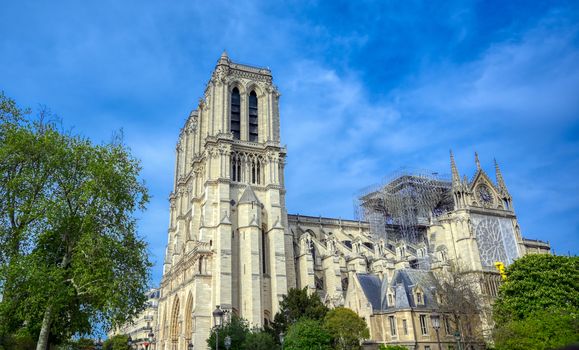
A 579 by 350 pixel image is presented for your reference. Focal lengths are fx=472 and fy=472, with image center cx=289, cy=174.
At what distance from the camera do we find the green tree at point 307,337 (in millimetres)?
30031

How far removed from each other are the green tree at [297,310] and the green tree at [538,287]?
1453 centimetres

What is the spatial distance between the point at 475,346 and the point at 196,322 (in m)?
22.8

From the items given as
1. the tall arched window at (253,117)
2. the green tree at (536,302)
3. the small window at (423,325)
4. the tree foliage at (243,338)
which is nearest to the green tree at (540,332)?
the green tree at (536,302)

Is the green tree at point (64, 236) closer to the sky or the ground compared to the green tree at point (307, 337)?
closer to the sky

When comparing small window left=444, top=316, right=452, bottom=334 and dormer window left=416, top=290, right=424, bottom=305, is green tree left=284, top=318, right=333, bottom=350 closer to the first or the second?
dormer window left=416, top=290, right=424, bottom=305

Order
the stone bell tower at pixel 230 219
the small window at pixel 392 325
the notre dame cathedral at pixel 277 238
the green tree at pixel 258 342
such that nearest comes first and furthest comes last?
the green tree at pixel 258 342
the small window at pixel 392 325
the notre dame cathedral at pixel 277 238
the stone bell tower at pixel 230 219

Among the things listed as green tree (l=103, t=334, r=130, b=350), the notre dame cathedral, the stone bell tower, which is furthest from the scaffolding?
green tree (l=103, t=334, r=130, b=350)

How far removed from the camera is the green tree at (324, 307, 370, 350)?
103 feet

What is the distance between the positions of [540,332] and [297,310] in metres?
15.9

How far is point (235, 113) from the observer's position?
176ft

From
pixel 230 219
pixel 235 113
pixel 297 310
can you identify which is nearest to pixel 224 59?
pixel 235 113

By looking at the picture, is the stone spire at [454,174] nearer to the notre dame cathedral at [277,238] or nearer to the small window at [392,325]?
the notre dame cathedral at [277,238]

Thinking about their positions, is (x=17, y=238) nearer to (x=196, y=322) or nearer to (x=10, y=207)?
(x=10, y=207)

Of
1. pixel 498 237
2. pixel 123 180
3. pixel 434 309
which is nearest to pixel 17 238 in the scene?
pixel 123 180
